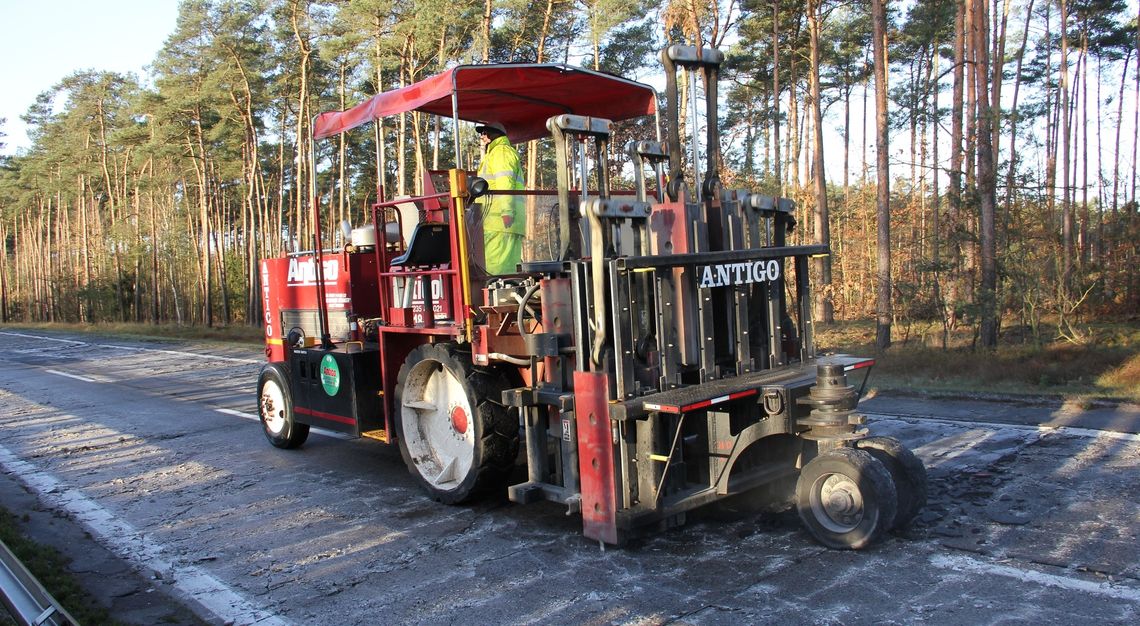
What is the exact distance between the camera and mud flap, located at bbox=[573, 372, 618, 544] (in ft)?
15.7

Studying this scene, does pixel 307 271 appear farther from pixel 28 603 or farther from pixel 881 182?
pixel 881 182

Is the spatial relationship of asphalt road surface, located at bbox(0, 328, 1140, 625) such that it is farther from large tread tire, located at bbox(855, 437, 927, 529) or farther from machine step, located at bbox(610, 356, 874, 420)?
machine step, located at bbox(610, 356, 874, 420)

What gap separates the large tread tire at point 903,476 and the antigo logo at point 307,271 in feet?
17.0

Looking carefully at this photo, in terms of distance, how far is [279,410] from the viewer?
345 inches

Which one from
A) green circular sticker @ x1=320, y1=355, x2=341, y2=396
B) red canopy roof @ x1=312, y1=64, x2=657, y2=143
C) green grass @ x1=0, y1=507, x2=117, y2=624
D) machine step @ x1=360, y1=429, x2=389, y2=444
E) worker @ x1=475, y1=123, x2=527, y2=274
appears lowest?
green grass @ x1=0, y1=507, x2=117, y2=624

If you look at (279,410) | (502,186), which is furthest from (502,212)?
(279,410)

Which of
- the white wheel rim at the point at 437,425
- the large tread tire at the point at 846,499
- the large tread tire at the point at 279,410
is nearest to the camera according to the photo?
the large tread tire at the point at 846,499

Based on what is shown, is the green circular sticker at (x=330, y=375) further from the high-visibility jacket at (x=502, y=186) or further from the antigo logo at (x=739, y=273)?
the antigo logo at (x=739, y=273)

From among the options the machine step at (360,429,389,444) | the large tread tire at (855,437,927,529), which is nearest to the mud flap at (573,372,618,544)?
the large tread tire at (855,437,927,529)

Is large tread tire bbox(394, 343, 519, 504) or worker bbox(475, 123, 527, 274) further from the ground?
worker bbox(475, 123, 527, 274)

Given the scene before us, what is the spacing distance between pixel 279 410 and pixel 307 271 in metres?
1.53

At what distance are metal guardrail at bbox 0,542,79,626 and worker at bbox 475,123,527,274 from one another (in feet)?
11.9

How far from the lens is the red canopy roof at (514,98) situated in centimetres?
613

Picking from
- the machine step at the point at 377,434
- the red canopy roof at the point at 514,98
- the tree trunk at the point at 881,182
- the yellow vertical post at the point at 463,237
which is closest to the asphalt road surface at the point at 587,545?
the machine step at the point at 377,434
